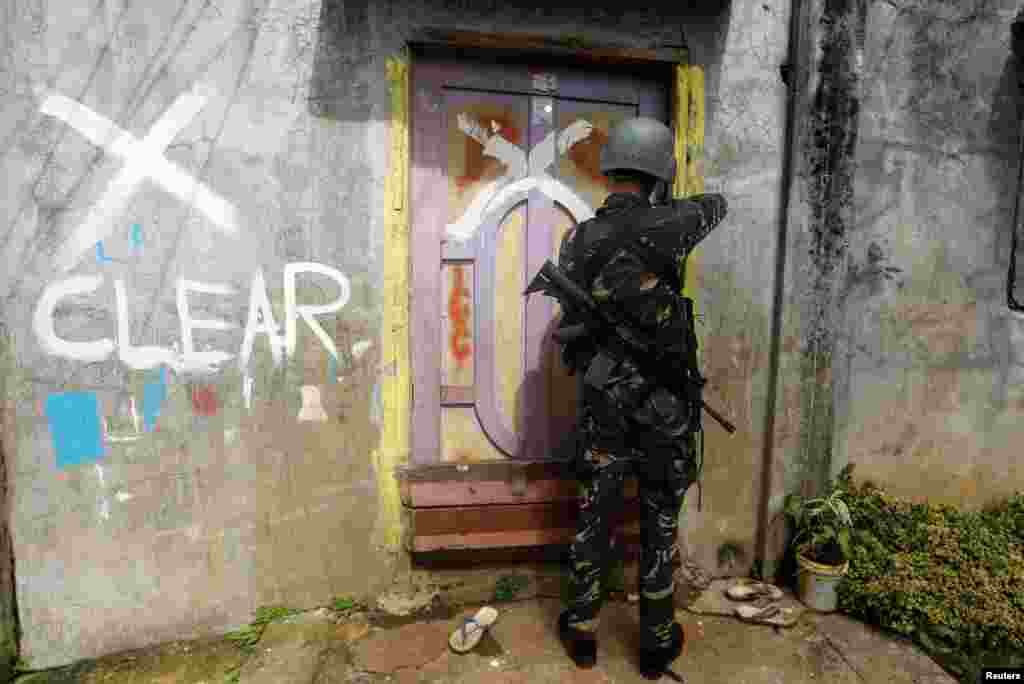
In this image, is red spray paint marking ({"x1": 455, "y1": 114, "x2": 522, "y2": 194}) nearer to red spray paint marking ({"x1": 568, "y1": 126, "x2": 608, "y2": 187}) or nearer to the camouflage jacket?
red spray paint marking ({"x1": 568, "y1": 126, "x2": 608, "y2": 187})

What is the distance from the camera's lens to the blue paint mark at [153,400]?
2.38 m

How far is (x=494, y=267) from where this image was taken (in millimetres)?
2783

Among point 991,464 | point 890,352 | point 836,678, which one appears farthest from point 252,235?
point 991,464

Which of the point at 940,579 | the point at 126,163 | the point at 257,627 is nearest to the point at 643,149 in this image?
the point at 126,163

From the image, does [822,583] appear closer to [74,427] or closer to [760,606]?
[760,606]

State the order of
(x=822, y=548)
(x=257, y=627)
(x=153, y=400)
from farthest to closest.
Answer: (x=822, y=548) → (x=257, y=627) → (x=153, y=400)

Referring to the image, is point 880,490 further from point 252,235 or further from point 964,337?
point 252,235

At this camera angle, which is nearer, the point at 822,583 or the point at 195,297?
the point at 195,297

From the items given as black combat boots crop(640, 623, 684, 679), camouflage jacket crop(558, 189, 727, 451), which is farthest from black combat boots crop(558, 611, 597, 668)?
camouflage jacket crop(558, 189, 727, 451)

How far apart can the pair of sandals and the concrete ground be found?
40mm

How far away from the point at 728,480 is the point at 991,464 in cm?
174

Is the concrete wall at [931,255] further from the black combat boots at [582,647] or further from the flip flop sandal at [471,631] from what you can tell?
the flip flop sandal at [471,631]

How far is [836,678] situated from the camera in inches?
91.8

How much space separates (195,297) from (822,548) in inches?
125
